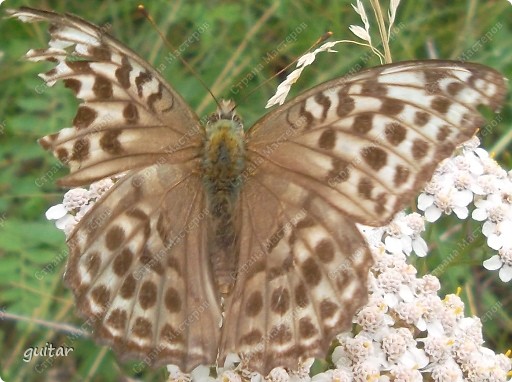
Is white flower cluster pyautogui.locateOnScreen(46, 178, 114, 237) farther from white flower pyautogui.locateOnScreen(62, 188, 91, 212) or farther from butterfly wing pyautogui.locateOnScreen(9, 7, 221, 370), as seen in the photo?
butterfly wing pyautogui.locateOnScreen(9, 7, 221, 370)

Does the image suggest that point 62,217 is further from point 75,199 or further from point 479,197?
point 479,197

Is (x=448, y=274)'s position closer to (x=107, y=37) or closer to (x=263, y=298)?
(x=263, y=298)

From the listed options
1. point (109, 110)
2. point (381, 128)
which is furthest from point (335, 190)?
point (109, 110)

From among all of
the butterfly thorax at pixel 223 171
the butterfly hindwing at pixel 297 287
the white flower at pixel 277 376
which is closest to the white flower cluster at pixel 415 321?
the white flower at pixel 277 376

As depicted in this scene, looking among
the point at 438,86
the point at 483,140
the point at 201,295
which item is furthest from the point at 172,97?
the point at 483,140

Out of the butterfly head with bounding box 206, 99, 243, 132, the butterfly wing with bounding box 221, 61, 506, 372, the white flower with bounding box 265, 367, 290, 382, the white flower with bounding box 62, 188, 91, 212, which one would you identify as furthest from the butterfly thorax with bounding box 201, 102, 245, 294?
the white flower with bounding box 62, 188, 91, 212

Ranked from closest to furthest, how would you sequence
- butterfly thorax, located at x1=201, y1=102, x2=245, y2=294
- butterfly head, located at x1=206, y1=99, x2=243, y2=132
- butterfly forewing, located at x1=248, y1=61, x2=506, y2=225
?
butterfly forewing, located at x1=248, y1=61, x2=506, y2=225 → butterfly thorax, located at x1=201, y1=102, x2=245, y2=294 → butterfly head, located at x1=206, y1=99, x2=243, y2=132

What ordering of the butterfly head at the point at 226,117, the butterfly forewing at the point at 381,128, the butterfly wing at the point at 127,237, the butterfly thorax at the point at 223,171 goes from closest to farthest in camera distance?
the butterfly forewing at the point at 381,128
the butterfly wing at the point at 127,237
the butterfly thorax at the point at 223,171
the butterfly head at the point at 226,117

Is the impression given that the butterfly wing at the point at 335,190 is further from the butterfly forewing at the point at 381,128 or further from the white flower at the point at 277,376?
the white flower at the point at 277,376
